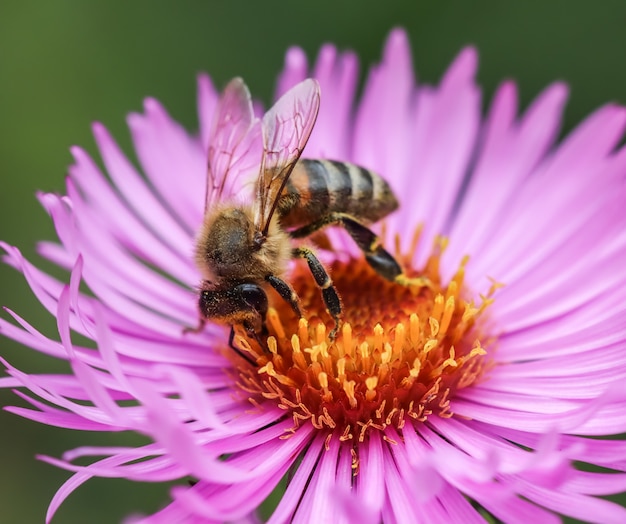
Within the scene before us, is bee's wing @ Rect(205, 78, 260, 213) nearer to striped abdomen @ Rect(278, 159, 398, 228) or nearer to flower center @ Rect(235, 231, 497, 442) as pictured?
striped abdomen @ Rect(278, 159, 398, 228)

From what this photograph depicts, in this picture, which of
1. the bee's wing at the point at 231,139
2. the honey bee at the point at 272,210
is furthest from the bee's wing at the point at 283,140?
the bee's wing at the point at 231,139

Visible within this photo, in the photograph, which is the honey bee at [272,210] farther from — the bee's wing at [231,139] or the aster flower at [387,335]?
the aster flower at [387,335]

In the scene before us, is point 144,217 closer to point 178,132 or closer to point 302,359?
point 178,132

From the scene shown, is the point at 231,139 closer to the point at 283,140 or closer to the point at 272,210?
the point at 283,140

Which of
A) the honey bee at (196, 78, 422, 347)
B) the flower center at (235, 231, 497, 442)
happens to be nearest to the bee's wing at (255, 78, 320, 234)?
the honey bee at (196, 78, 422, 347)

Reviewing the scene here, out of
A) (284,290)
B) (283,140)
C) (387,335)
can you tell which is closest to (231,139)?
(283,140)

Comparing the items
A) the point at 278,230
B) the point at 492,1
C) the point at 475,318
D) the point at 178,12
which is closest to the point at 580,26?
the point at 492,1

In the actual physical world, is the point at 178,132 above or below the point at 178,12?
below
